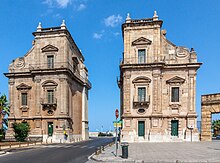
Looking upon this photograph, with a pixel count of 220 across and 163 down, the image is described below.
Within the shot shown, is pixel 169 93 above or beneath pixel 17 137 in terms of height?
above

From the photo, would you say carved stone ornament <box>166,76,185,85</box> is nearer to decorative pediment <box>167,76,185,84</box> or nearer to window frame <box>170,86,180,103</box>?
decorative pediment <box>167,76,185,84</box>

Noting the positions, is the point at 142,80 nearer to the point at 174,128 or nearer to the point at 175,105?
the point at 175,105

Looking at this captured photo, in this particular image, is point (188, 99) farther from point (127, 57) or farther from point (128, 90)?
point (127, 57)

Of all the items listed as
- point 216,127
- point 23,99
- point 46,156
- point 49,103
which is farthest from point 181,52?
point 216,127

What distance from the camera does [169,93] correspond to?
30.5m

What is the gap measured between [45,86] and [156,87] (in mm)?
17580

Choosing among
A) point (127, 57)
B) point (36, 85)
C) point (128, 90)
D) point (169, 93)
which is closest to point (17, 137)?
point (36, 85)

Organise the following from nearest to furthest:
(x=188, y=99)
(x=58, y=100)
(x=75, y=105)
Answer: (x=188, y=99), (x=58, y=100), (x=75, y=105)

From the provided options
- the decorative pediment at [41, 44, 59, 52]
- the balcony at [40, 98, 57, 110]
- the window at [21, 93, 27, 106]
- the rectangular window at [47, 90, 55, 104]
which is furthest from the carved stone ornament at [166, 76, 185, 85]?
the window at [21, 93, 27, 106]

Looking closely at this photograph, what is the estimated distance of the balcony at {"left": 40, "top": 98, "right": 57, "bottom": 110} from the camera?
112 feet

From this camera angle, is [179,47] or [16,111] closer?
[179,47]

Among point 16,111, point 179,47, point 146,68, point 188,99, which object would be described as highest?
point 179,47

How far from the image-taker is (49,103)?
112 ft

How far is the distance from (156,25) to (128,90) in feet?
33.6
